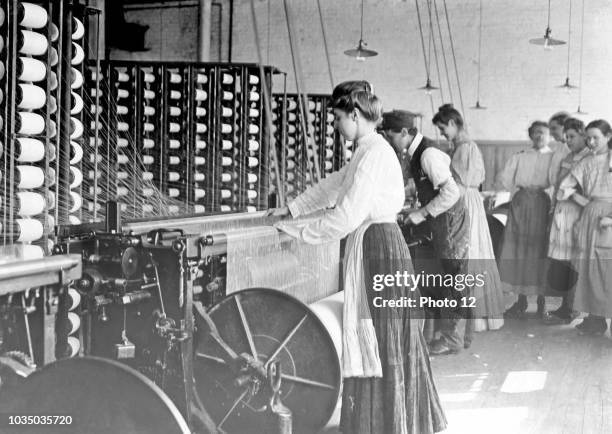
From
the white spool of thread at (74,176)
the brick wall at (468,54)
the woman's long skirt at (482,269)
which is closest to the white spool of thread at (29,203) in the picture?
the white spool of thread at (74,176)

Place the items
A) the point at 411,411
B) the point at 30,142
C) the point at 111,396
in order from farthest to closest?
the point at 30,142, the point at 411,411, the point at 111,396

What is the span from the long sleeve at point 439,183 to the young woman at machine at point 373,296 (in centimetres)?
137

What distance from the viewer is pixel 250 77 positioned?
594 cm

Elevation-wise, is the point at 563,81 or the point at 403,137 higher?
the point at 563,81

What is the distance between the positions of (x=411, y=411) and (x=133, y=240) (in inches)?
40.6

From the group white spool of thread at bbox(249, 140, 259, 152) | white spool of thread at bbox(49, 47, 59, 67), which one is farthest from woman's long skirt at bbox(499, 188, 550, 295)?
white spool of thread at bbox(49, 47, 59, 67)

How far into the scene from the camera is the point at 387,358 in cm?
233

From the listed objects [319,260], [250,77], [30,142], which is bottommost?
[319,260]

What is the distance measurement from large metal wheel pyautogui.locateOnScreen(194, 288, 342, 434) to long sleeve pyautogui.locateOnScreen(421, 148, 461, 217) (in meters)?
1.50

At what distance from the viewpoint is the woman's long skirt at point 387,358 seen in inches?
91.3

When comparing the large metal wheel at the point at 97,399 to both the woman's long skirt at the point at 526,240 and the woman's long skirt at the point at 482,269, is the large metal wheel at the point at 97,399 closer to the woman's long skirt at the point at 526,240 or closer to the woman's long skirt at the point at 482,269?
the woman's long skirt at the point at 482,269

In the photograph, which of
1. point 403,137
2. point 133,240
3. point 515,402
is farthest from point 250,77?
point 133,240

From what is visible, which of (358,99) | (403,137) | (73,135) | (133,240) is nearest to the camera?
(133,240)

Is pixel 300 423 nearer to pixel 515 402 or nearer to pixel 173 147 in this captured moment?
pixel 515 402
